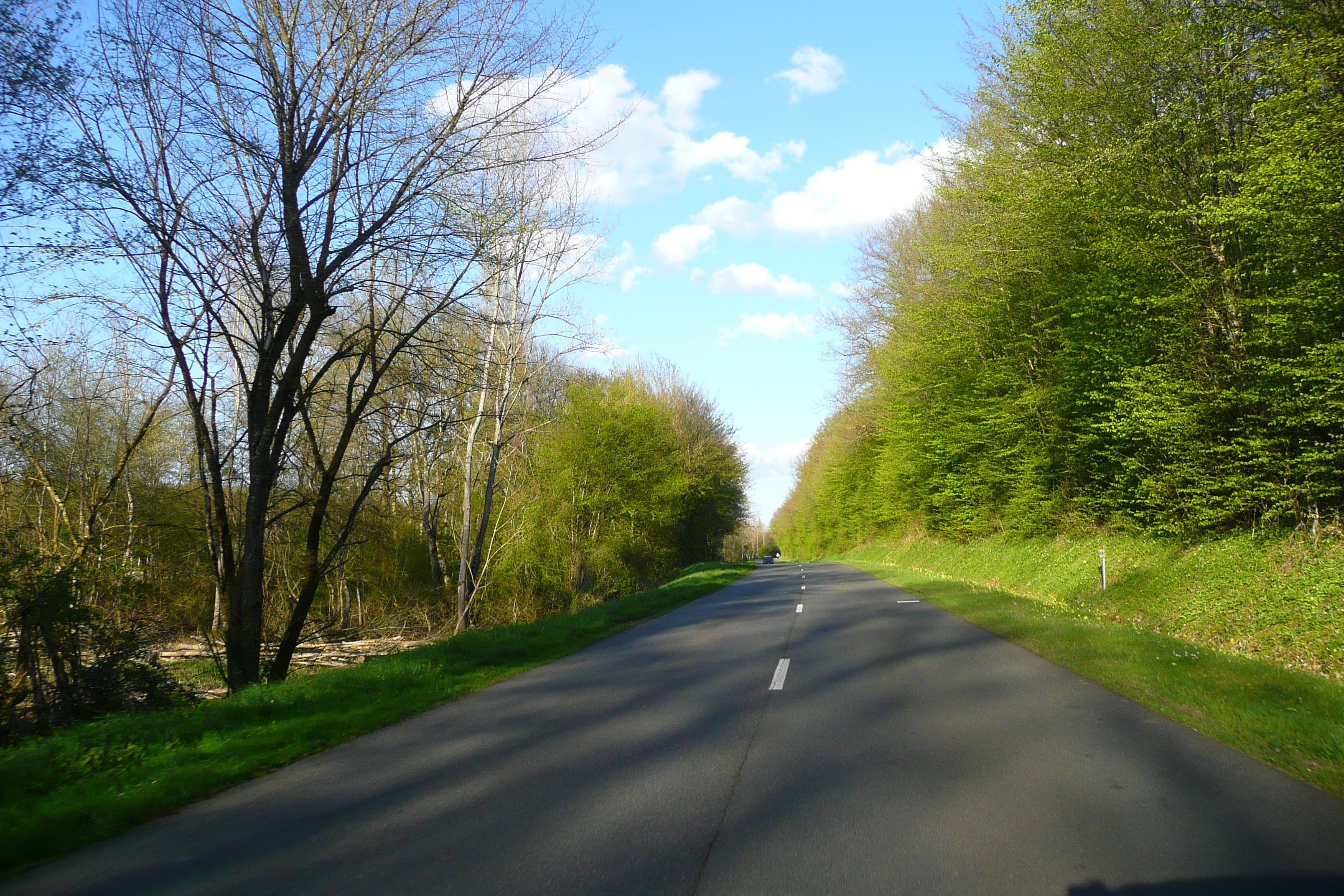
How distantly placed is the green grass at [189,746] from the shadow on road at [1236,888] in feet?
17.5

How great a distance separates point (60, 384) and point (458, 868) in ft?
42.1

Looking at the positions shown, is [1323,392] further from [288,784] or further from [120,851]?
[120,851]

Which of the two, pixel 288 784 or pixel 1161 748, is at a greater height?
pixel 288 784

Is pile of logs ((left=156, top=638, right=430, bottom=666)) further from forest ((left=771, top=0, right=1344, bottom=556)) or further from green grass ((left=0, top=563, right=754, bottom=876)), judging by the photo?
forest ((left=771, top=0, right=1344, bottom=556))

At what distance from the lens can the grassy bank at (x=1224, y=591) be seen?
9.65 m

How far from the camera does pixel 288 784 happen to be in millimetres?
5582

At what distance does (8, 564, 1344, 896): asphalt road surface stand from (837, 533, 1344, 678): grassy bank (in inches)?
140

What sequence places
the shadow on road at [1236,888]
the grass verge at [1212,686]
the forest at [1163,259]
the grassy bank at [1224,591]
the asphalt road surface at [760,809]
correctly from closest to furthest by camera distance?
1. the shadow on road at [1236,888]
2. the asphalt road surface at [760,809]
3. the grass verge at [1212,686]
4. the grassy bank at [1224,591]
5. the forest at [1163,259]

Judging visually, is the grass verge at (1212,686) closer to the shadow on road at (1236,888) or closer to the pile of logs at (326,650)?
the shadow on road at (1236,888)

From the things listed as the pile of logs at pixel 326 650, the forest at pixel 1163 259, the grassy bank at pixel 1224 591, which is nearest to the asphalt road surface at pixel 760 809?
the grassy bank at pixel 1224 591

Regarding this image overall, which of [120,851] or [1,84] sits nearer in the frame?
[120,851]

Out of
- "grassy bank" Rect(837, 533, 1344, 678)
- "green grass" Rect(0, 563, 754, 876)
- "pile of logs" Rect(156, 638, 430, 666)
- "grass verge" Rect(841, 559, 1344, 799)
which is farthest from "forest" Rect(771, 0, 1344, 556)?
"pile of logs" Rect(156, 638, 430, 666)

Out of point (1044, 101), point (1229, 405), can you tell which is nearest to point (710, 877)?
point (1229, 405)

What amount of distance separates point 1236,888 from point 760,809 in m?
2.32
